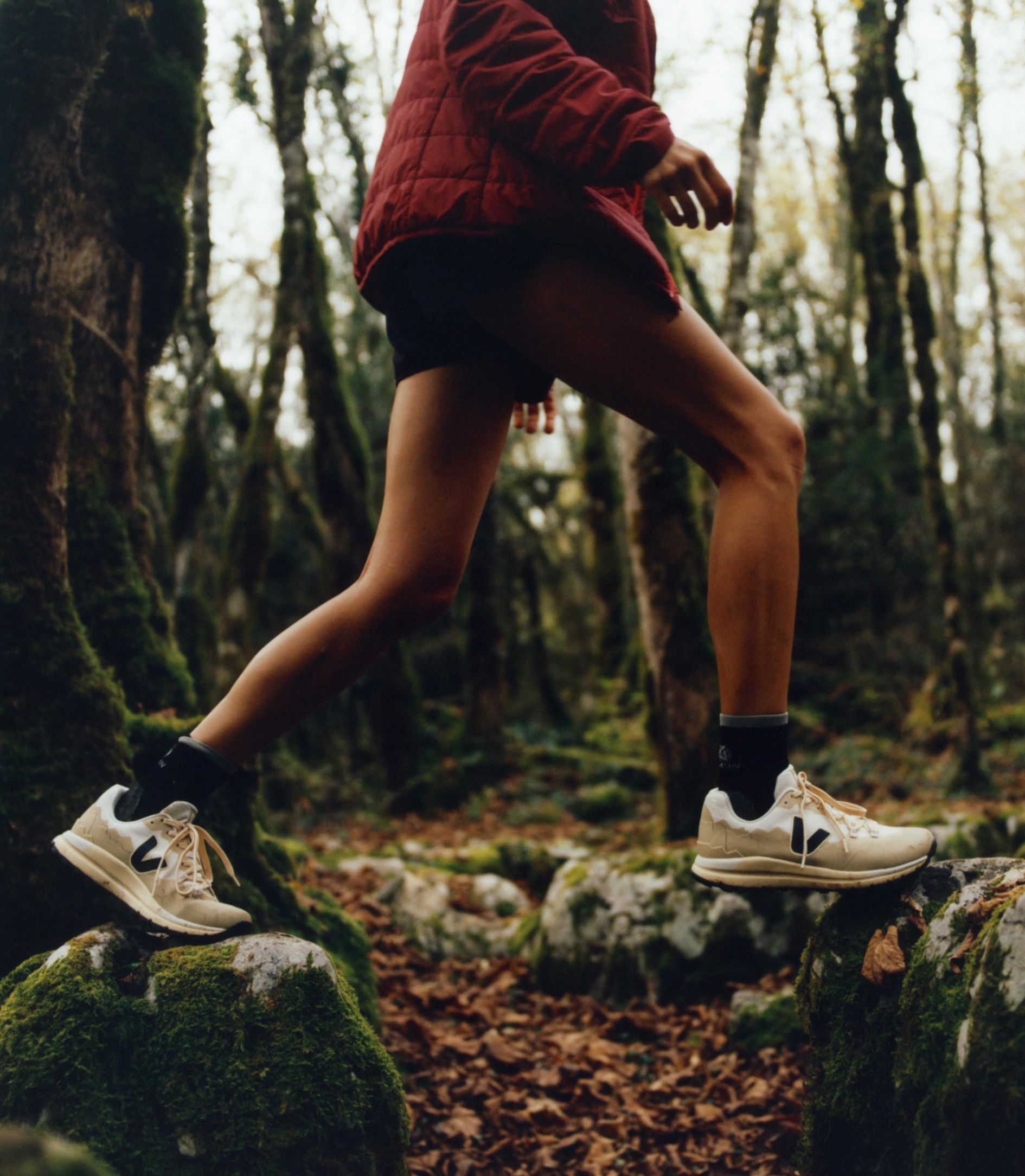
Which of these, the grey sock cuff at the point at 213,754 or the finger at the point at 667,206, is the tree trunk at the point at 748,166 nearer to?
the finger at the point at 667,206

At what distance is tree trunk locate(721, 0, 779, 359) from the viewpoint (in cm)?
802

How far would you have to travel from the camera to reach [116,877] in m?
2.04

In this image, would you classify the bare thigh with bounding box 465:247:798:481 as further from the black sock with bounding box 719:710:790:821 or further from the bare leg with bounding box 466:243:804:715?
the black sock with bounding box 719:710:790:821

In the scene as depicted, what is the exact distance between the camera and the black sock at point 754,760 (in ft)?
6.40

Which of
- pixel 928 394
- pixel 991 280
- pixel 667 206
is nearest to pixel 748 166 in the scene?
pixel 928 394

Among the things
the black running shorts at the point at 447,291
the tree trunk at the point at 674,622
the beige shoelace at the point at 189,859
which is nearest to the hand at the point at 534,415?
the black running shorts at the point at 447,291

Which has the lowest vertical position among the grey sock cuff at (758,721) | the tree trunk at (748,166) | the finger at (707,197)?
the grey sock cuff at (758,721)

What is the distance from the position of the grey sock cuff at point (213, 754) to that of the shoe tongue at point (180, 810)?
123 millimetres

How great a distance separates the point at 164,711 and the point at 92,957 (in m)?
1.27

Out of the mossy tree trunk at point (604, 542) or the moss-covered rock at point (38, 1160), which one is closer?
the moss-covered rock at point (38, 1160)

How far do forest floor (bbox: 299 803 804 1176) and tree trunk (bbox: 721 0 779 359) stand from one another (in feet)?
19.1

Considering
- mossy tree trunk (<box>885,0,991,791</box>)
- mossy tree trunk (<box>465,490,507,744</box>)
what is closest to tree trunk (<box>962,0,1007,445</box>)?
mossy tree trunk (<box>885,0,991,791</box>)

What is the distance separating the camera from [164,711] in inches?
126

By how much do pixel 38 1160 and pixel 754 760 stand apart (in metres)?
1.57
